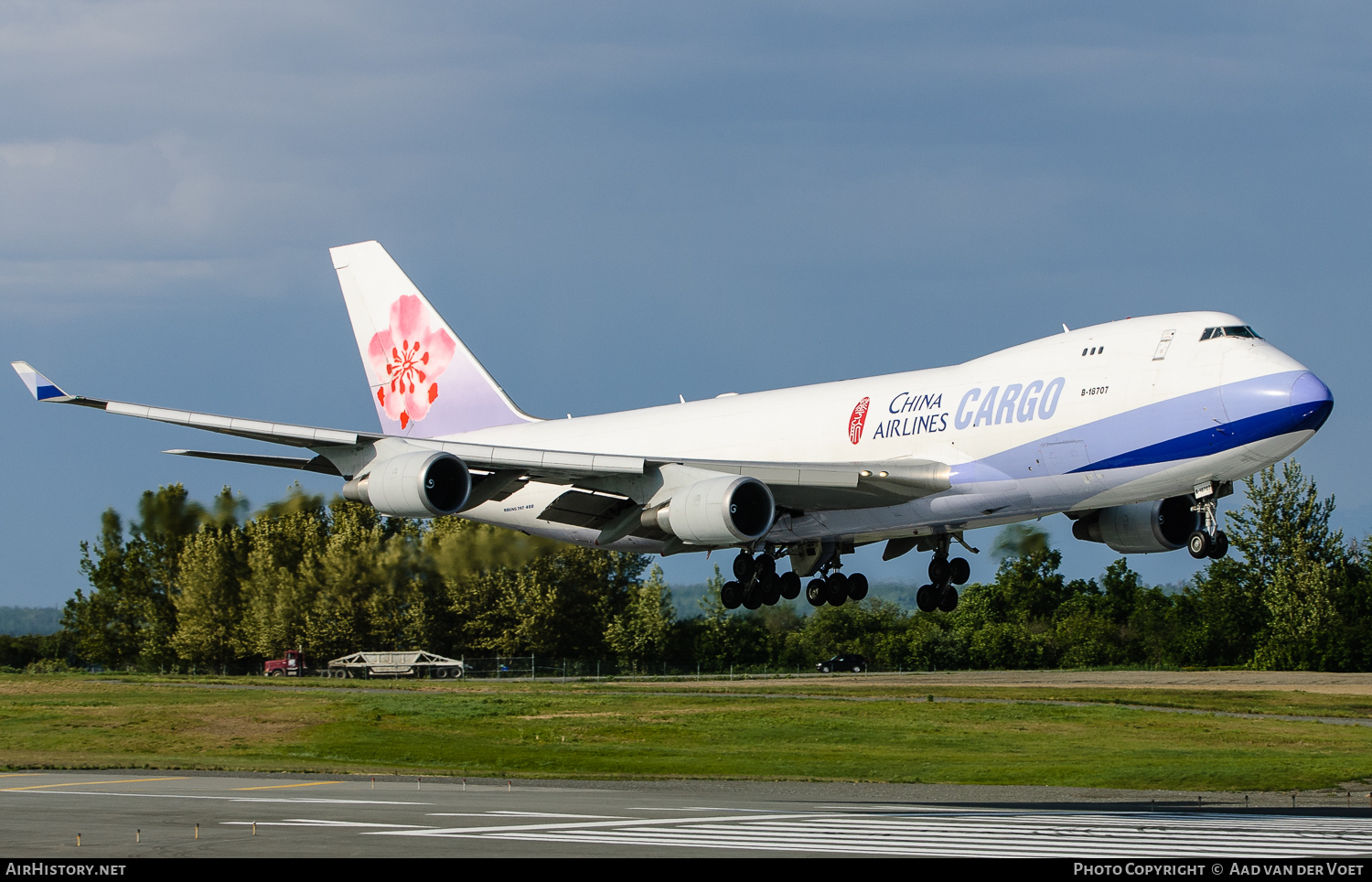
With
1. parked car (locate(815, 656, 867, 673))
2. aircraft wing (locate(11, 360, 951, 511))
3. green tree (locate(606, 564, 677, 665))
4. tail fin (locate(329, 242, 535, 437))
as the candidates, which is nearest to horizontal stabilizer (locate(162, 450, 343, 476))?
aircraft wing (locate(11, 360, 951, 511))

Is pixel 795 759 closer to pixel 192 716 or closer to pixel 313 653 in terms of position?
pixel 313 653

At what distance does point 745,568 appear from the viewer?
41.4 meters

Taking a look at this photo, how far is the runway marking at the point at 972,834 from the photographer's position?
1076 inches

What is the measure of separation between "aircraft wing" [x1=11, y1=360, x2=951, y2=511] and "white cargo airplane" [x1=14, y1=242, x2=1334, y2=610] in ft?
0.21

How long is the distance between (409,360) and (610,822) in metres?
25.3

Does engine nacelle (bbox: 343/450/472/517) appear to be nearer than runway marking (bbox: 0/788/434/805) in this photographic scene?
No

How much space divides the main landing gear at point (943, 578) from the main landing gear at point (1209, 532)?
8.50 m

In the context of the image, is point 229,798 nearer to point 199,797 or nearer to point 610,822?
point 199,797

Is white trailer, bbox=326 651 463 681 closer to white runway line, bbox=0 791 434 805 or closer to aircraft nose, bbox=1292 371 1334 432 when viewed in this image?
white runway line, bbox=0 791 434 805

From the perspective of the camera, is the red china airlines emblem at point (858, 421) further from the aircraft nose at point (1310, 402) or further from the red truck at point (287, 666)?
the red truck at point (287, 666)

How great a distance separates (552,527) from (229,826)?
59.5 ft

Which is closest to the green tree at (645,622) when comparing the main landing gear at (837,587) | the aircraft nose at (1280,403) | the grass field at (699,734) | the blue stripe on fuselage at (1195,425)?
the grass field at (699,734)

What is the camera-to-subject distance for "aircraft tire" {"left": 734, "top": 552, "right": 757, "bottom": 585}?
4141 cm
